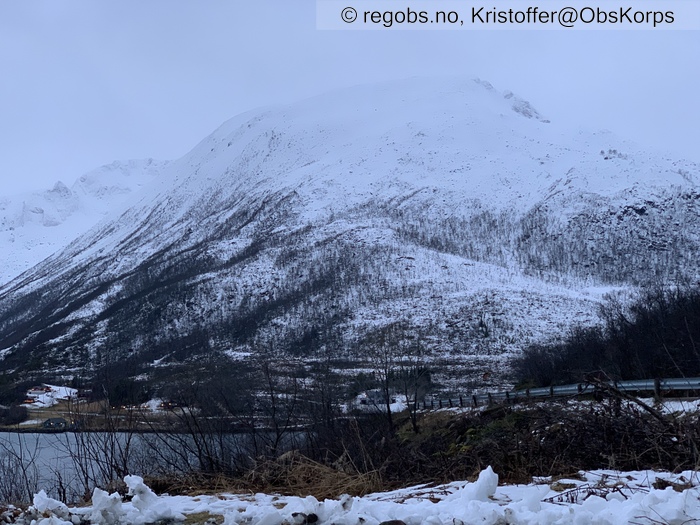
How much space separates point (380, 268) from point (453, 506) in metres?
130

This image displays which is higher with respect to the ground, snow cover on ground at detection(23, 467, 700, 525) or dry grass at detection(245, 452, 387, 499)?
snow cover on ground at detection(23, 467, 700, 525)

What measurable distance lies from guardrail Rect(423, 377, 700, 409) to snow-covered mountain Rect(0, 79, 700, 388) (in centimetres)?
4435

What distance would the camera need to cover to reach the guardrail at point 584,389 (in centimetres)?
742

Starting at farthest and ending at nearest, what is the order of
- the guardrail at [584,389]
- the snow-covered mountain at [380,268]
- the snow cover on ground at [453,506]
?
the snow-covered mountain at [380,268] < the guardrail at [584,389] < the snow cover on ground at [453,506]

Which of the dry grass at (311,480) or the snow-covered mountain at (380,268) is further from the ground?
the snow-covered mountain at (380,268)

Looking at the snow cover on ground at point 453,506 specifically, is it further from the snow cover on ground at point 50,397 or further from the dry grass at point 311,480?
the snow cover on ground at point 50,397

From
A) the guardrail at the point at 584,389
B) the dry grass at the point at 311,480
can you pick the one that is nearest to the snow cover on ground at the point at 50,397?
the dry grass at the point at 311,480

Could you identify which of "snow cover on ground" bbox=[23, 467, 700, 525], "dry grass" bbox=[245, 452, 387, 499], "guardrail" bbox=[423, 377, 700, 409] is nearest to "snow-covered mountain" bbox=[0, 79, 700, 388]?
"guardrail" bbox=[423, 377, 700, 409]

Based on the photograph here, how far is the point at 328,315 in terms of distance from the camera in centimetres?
11594

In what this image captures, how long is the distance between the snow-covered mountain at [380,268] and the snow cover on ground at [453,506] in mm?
72454

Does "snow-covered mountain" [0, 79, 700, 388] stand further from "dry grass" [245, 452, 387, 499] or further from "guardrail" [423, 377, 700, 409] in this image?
"dry grass" [245, 452, 387, 499]

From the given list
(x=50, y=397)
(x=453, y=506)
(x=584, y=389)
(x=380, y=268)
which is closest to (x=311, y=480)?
(x=453, y=506)

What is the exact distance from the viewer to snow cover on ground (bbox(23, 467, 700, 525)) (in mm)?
3133

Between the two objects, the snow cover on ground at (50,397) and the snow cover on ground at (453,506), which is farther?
the snow cover on ground at (50,397)
